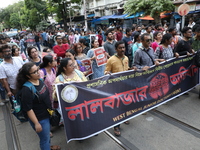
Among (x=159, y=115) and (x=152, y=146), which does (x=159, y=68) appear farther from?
(x=152, y=146)

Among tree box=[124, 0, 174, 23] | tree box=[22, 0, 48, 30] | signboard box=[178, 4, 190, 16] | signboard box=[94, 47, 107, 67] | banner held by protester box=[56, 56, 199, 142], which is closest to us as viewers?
banner held by protester box=[56, 56, 199, 142]

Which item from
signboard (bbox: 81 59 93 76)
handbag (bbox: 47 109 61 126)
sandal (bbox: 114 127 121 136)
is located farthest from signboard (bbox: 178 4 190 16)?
handbag (bbox: 47 109 61 126)

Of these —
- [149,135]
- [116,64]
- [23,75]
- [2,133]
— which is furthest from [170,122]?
[2,133]

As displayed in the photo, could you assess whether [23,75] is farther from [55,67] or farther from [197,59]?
[197,59]

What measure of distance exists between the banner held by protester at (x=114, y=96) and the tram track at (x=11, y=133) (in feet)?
4.76

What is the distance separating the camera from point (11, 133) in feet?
12.0

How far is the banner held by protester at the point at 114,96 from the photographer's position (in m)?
2.59

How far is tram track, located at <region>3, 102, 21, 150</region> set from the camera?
10.5 ft

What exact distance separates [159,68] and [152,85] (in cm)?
43

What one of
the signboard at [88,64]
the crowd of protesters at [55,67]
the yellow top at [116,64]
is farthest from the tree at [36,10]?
the yellow top at [116,64]

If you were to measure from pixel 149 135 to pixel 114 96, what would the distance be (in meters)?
1.05

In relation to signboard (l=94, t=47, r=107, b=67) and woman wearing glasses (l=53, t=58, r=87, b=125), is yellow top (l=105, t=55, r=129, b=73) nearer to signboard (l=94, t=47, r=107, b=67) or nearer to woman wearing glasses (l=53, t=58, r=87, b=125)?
woman wearing glasses (l=53, t=58, r=87, b=125)

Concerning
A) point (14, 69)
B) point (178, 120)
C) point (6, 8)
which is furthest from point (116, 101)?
point (6, 8)

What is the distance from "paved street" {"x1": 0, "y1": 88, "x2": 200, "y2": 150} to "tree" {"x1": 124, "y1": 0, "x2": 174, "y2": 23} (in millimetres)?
11462
